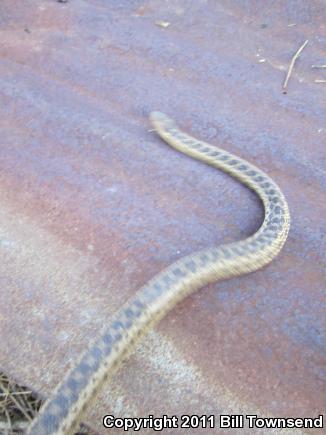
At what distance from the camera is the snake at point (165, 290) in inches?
→ 102

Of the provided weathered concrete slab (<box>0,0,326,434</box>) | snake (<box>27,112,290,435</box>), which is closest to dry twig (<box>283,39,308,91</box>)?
weathered concrete slab (<box>0,0,326,434</box>)

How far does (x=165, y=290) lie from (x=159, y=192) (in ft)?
2.93

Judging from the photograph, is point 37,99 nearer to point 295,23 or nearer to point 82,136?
point 82,136

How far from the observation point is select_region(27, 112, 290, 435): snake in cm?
258

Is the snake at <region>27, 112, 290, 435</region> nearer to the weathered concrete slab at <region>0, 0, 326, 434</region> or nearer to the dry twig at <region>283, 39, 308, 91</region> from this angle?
the weathered concrete slab at <region>0, 0, 326, 434</region>

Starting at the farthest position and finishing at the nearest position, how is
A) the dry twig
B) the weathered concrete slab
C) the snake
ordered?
the dry twig, the weathered concrete slab, the snake

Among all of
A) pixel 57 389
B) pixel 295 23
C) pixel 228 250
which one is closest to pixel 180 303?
pixel 228 250

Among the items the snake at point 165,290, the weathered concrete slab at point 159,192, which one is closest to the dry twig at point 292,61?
the weathered concrete slab at point 159,192

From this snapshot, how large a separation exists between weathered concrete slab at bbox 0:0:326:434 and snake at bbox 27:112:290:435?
78 mm

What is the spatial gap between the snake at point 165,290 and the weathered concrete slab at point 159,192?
8cm

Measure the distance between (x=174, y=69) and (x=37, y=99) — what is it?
1350 millimetres

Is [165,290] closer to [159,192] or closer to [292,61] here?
[159,192]

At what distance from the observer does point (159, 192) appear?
3541mm

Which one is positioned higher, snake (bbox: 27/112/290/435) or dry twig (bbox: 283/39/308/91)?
dry twig (bbox: 283/39/308/91)
